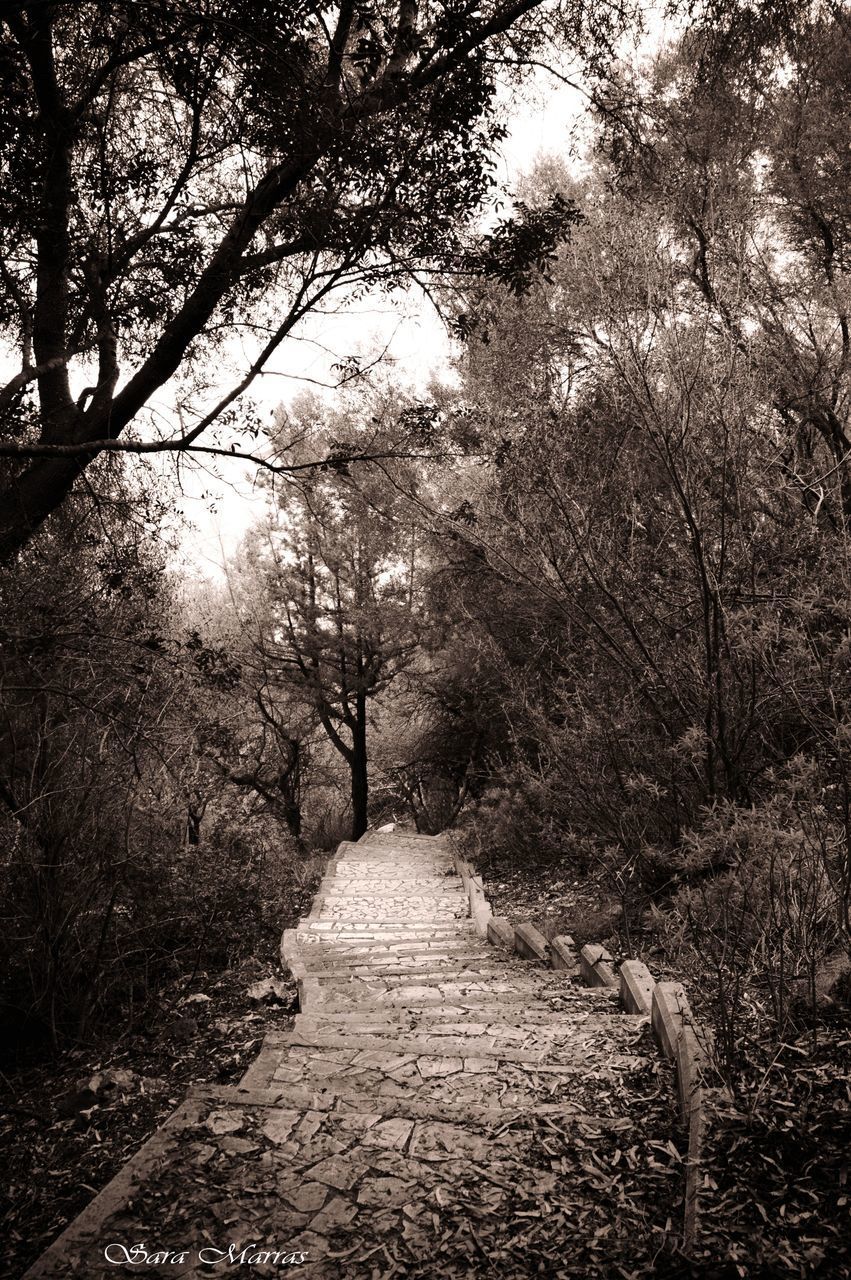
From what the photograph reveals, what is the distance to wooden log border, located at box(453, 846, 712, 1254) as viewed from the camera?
2467 mm

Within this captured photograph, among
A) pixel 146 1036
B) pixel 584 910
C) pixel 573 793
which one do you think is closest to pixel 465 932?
pixel 584 910

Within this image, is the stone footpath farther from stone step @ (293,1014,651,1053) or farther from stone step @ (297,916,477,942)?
stone step @ (297,916,477,942)

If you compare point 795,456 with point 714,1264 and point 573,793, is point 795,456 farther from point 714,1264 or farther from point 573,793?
point 714,1264

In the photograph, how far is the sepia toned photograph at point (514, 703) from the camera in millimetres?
2639

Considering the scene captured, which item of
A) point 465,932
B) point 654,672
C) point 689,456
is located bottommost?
point 465,932

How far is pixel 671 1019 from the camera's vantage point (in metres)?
3.41

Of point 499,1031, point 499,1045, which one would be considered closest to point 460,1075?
point 499,1045

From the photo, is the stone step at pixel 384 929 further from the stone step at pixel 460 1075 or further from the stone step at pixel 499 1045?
the stone step at pixel 460 1075

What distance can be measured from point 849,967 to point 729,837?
0.85 meters

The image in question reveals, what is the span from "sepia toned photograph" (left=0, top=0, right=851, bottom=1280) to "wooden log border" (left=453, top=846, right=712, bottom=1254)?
0.03 m

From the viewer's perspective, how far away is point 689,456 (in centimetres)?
562

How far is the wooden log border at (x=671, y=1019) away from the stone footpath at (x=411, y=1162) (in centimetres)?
10

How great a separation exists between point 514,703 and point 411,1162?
580 cm
